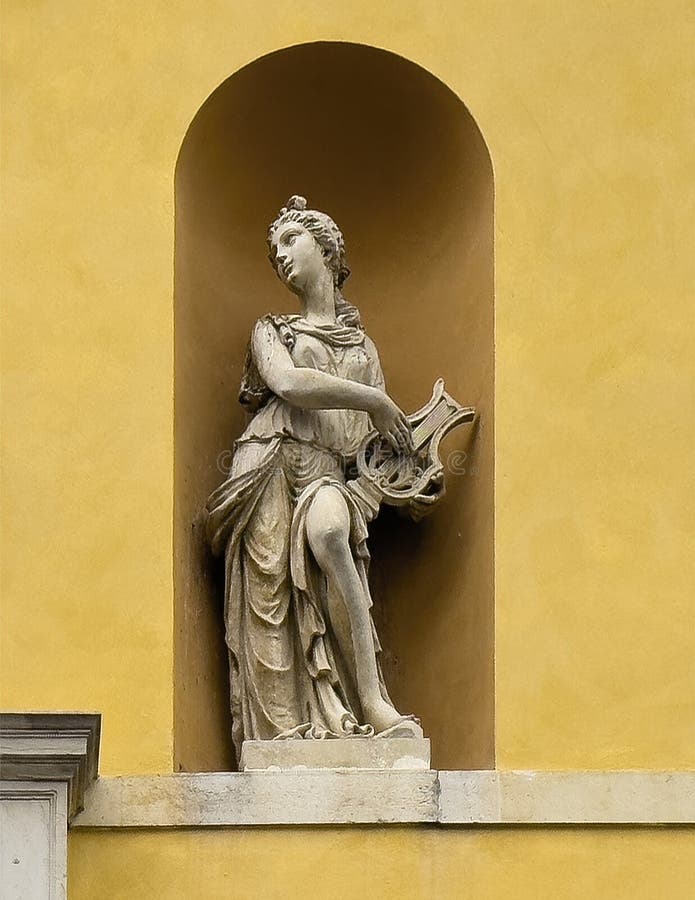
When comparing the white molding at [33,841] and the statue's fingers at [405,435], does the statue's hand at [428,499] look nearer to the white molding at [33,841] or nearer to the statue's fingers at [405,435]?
the statue's fingers at [405,435]

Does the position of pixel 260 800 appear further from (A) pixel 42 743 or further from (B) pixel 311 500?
(B) pixel 311 500

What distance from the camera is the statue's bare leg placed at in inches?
403

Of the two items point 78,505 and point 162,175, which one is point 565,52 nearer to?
point 162,175

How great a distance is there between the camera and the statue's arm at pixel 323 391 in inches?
409

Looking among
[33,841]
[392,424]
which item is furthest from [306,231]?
[33,841]

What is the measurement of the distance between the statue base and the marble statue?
6 cm

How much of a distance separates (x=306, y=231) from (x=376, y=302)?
0.61 m

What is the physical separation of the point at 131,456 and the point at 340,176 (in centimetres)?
152

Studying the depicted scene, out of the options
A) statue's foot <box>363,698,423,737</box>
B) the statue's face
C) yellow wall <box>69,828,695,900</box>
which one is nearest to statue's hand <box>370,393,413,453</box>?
the statue's face

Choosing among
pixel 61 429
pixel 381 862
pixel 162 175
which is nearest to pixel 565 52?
pixel 162 175

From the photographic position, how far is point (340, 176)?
11.3m

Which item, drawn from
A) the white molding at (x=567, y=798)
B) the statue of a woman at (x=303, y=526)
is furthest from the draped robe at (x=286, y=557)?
the white molding at (x=567, y=798)

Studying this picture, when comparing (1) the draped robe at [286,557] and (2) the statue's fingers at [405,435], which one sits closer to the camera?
(1) the draped robe at [286,557]

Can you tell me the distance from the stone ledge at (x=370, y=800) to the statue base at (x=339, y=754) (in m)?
0.07
